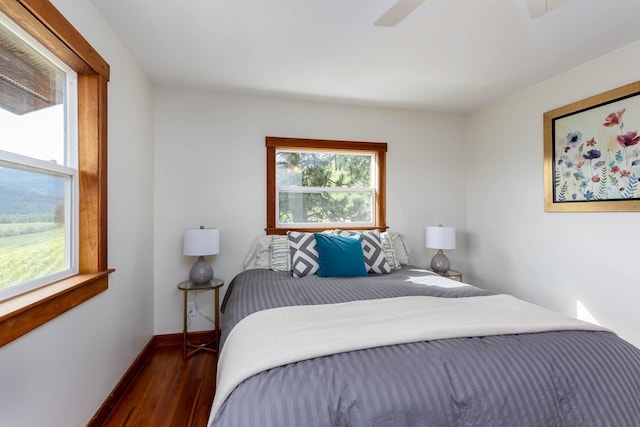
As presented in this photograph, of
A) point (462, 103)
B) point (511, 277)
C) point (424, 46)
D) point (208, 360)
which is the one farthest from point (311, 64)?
point (511, 277)

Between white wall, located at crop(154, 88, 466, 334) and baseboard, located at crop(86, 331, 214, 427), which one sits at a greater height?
white wall, located at crop(154, 88, 466, 334)

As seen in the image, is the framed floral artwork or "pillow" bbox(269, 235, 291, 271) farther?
"pillow" bbox(269, 235, 291, 271)

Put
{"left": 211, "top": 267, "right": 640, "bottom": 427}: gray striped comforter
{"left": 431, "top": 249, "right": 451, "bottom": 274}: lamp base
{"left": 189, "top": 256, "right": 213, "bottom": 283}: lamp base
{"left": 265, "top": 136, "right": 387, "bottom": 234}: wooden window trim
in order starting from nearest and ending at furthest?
1. {"left": 211, "top": 267, "right": 640, "bottom": 427}: gray striped comforter
2. {"left": 189, "top": 256, "right": 213, "bottom": 283}: lamp base
3. {"left": 265, "top": 136, "right": 387, "bottom": 234}: wooden window trim
4. {"left": 431, "top": 249, "right": 451, "bottom": 274}: lamp base

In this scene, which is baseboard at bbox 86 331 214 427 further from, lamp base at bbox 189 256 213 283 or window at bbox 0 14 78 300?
window at bbox 0 14 78 300

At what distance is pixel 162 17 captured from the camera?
1837 mm

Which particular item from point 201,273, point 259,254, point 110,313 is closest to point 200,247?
point 201,273

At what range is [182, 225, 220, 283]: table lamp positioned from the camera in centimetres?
257

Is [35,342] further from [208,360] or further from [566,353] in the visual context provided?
[566,353]

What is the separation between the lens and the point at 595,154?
2400 millimetres

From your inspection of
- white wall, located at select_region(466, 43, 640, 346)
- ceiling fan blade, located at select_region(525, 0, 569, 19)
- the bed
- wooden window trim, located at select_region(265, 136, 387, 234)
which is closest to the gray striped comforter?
the bed

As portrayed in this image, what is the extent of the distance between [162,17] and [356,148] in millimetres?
2057

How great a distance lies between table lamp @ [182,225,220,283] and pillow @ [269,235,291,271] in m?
0.49

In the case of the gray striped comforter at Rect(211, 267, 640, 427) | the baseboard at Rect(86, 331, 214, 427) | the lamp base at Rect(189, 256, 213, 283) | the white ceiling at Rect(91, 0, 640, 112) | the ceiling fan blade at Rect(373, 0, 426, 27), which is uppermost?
the white ceiling at Rect(91, 0, 640, 112)

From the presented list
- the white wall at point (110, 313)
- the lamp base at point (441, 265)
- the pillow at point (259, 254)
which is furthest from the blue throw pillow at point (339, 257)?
the white wall at point (110, 313)
